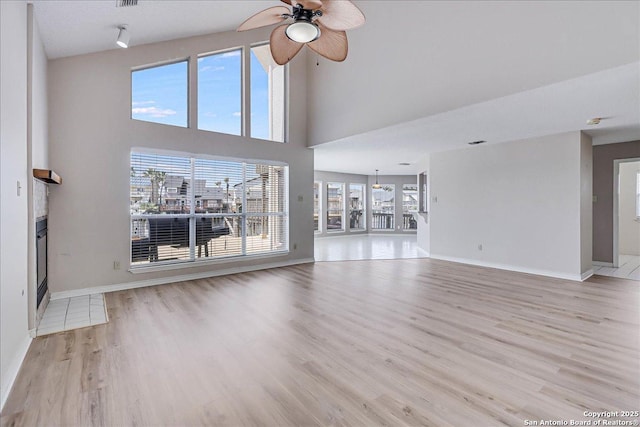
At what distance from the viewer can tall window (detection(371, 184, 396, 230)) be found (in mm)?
12328

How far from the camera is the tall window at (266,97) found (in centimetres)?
602

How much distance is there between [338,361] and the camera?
238 cm

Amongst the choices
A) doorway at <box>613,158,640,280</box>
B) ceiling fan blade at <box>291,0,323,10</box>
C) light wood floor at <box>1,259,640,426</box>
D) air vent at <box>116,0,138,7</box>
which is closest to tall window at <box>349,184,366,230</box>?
doorway at <box>613,158,640,280</box>

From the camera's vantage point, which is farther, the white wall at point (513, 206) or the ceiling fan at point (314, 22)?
the white wall at point (513, 206)

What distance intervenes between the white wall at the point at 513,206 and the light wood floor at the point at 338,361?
1.22 metres

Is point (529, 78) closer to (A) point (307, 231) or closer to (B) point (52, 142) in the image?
(A) point (307, 231)

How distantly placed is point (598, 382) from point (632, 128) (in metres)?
4.82

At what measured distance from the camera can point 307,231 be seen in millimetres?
6656

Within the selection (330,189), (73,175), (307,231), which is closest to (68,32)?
(73,175)

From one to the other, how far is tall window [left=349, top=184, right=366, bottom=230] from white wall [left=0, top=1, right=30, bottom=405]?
10.0m

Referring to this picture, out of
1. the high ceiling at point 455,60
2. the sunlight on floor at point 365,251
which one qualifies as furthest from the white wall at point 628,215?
the sunlight on floor at point 365,251

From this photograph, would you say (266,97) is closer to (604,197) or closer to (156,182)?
(156,182)

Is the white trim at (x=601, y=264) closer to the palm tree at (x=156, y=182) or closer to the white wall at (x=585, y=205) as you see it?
the white wall at (x=585, y=205)

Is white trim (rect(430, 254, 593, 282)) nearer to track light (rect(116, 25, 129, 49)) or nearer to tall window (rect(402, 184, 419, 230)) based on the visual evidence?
tall window (rect(402, 184, 419, 230))
